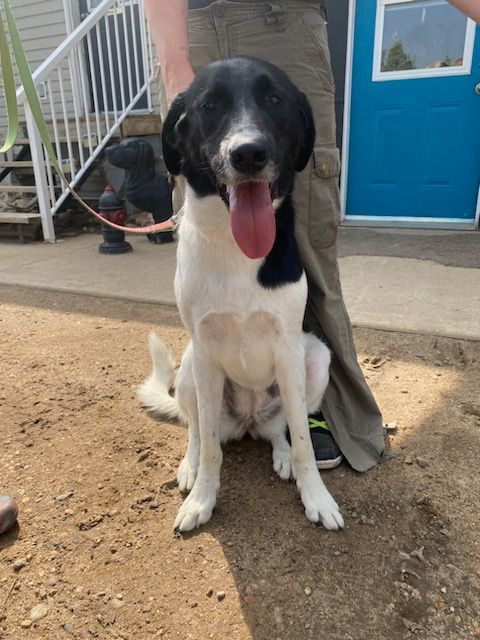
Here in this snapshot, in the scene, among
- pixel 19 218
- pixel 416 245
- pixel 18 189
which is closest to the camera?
pixel 416 245

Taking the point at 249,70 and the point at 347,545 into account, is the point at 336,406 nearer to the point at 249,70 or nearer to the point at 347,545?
the point at 347,545

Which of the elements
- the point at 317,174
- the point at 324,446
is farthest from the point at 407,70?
the point at 324,446

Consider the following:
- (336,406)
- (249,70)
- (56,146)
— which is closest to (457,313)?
(336,406)

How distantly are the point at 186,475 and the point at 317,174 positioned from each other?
1181 mm

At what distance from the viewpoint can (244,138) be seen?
1274 millimetres

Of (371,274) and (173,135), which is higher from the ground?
(173,135)

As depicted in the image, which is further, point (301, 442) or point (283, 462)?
point (283, 462)

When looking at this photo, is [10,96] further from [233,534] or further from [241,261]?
[233,534]

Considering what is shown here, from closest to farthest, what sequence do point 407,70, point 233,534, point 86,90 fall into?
point 233,534 → point 407,70 → point 86,90

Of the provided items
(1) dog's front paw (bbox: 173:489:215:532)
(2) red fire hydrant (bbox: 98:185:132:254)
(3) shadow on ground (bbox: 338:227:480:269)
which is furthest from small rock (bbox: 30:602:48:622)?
(2) red fire hydrant (bbox: 98:185:132:254)

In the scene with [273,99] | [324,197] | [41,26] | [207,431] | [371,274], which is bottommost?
[371,274]

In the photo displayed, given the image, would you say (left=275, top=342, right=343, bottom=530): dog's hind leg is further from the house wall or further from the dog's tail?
the house wall

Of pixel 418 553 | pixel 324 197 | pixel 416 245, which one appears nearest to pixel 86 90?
pixel 416 245

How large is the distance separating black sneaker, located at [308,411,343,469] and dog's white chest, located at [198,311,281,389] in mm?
414
